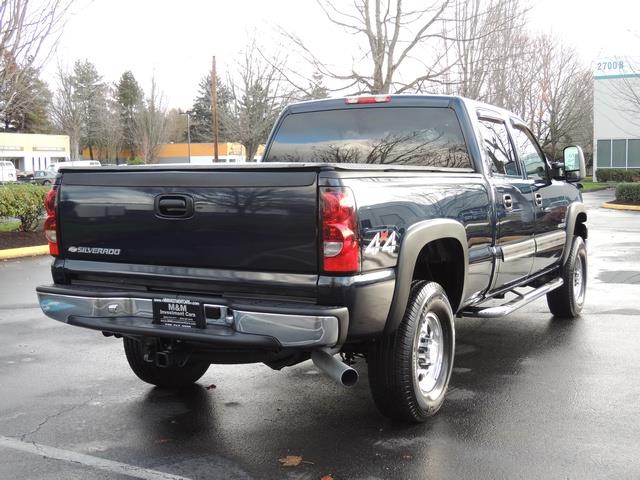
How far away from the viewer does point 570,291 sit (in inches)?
292

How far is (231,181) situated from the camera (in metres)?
3.87

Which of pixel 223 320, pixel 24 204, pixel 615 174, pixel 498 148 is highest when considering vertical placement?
pixel 615 174

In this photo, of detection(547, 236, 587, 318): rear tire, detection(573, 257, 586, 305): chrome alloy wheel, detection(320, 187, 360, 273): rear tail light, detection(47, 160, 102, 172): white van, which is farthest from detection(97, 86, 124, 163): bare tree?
detection(320, 187, 360, 273): rear tail light

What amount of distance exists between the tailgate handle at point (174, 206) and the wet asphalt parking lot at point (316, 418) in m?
1.36

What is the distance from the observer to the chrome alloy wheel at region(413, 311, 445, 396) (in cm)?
459

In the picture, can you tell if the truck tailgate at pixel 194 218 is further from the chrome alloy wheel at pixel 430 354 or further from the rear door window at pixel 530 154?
the rear door window at pixel 530 154

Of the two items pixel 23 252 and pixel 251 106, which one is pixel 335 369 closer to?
pixel 23 252

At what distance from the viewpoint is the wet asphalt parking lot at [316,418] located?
153 inches

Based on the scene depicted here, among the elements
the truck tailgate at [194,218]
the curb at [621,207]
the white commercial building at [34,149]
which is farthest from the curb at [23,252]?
the white commercial building at [34,149]

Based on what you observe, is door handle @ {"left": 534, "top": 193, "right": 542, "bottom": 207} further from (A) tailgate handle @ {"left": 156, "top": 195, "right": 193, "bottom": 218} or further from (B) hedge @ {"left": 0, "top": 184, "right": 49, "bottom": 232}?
(B) hedge @ {"left": 0, "top": 184, "right": 49, "bottom": 232}

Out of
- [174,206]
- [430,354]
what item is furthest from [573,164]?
[174,206]

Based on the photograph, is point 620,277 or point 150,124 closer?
point 620,277

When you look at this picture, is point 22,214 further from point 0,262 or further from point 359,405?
point 359,405

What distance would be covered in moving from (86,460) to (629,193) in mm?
25728
